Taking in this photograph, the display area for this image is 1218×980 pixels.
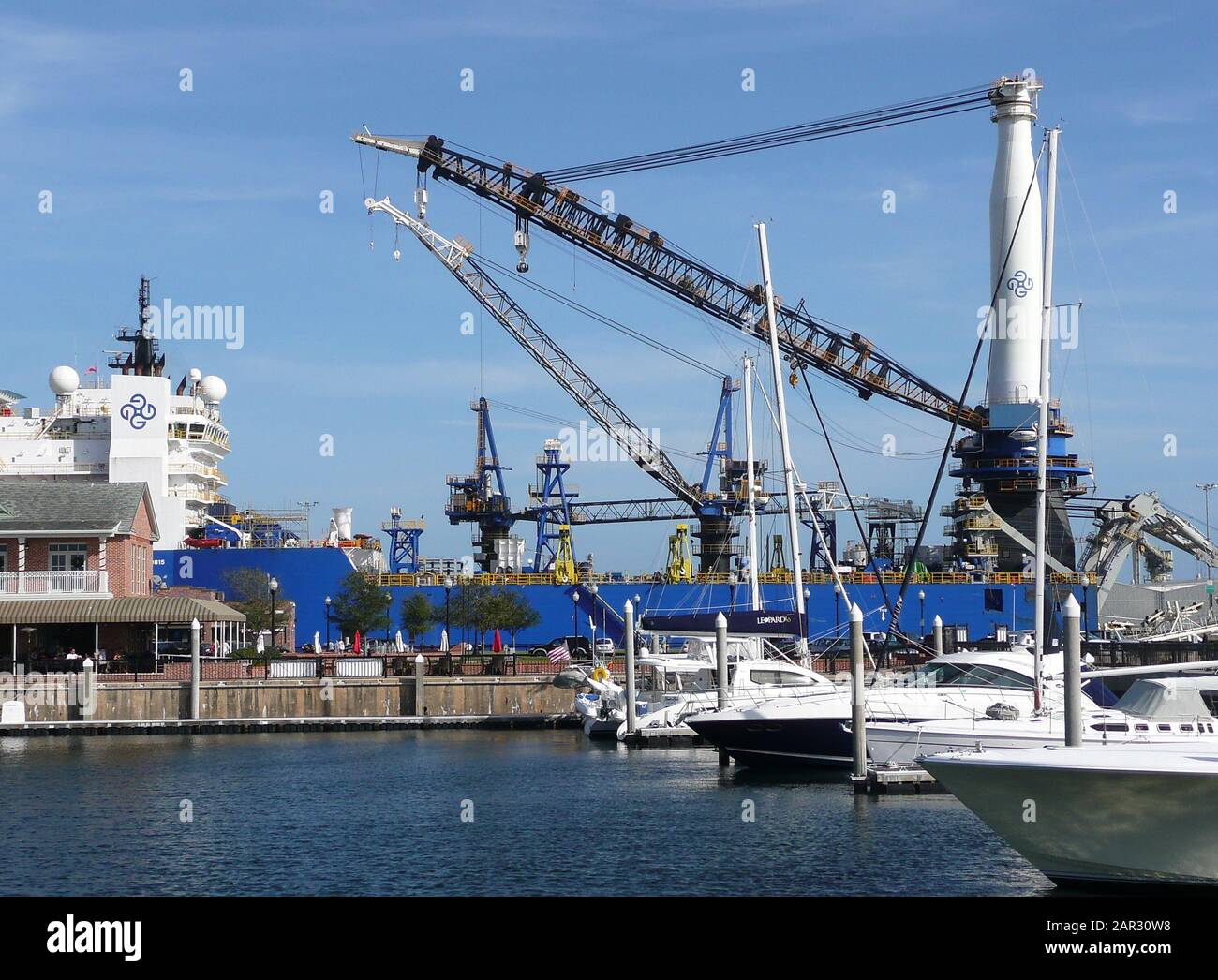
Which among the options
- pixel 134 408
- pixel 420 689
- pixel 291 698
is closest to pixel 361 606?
pixel 134 408

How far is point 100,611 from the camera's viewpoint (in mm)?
51938

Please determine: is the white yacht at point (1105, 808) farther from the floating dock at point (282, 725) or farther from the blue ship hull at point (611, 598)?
the blue ship hull at point (611, 598)

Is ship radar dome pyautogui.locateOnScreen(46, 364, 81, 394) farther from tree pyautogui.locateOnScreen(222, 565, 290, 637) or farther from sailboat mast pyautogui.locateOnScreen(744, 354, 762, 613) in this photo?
sailboat mast pyautogui.locateOnScreen(744, 354, 762, 613)

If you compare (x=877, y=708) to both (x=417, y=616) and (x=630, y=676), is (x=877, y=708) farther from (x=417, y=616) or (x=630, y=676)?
(x=417, y=616)

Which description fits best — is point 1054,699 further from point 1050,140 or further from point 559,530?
point 559,530

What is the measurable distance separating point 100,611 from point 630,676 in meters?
19.9

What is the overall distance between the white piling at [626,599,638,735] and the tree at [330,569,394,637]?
89.5 feet

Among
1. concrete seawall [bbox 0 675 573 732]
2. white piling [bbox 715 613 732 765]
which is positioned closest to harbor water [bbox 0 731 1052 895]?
white piling [bbox 715 613 732 765]

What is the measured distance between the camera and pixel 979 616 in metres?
81.2

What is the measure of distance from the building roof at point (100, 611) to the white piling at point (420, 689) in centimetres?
752

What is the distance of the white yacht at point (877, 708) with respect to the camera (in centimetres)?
3516

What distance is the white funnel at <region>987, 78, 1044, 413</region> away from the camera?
73562 millimetres

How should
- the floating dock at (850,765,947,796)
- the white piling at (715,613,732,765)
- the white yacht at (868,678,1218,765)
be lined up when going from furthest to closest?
the white piling at (715,613,732,765)
the floating dock at (850,765,947,796)
the white yacht at (868,678,1218,765)
